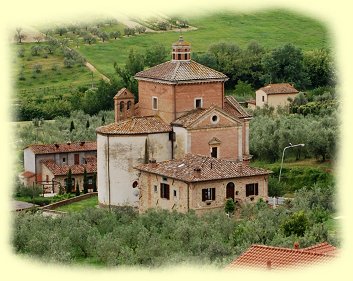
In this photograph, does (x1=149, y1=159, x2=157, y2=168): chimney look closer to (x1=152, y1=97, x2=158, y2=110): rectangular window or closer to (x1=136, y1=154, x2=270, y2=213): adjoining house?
(x1=136, y1=154, x2=270, y2=213): adjoining house

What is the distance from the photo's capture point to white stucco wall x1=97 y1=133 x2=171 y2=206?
37.5 meters

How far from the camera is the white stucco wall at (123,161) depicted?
37469 mm

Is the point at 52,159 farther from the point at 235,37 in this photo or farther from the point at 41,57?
the point at 235,37

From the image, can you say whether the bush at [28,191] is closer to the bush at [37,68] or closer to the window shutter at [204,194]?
the window shutter at [204,194]

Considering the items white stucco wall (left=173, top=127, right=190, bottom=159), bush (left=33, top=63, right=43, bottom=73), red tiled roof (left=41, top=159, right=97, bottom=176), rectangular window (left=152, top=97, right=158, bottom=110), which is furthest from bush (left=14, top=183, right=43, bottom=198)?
bush (left=33, top=63, right=43, bottom=73)

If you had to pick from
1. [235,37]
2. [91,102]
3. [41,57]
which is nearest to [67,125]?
[91,102]

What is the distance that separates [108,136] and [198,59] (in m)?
39.7

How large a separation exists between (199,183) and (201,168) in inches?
28.0

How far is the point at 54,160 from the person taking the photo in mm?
48375

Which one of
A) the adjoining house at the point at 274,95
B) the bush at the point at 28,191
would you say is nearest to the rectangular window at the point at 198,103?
the bush at the point at 28,191

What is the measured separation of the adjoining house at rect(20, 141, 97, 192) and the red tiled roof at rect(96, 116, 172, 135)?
8.60 metres

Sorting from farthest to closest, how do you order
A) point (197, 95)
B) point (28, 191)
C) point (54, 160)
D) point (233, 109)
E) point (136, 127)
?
point (54, 160) < point (28, 191) < point (233, 109) < point (197, 95) < point (136, 127)

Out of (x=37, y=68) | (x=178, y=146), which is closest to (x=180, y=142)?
(x=178, y=146)

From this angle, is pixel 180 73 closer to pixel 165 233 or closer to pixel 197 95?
pixel 197 95
